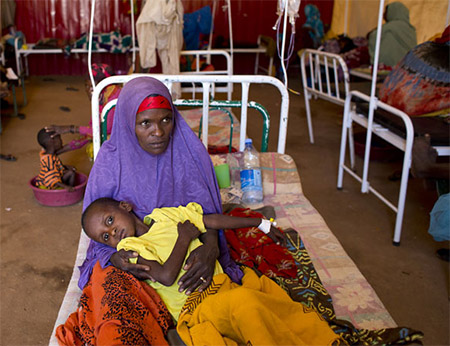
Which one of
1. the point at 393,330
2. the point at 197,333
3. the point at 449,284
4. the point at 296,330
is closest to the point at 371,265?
the point at 449,284

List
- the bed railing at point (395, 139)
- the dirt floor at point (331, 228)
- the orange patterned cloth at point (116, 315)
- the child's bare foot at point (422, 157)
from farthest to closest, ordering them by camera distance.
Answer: the bed railing at point (395, 139) → the child's bare foot at point (422, 157) → the dirt floor at point (331, 228) → the orange patterned cloth at point (116, 315)

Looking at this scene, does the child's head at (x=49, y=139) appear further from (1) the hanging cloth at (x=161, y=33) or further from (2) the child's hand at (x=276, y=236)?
(2) the child's hand at (x=276, y=236)

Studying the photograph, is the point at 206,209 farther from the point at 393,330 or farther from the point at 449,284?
the point at 449,284

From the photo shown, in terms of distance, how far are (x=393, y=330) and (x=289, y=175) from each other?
1.44m

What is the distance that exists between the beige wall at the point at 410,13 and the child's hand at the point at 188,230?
373 cm

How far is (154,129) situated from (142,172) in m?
0.23

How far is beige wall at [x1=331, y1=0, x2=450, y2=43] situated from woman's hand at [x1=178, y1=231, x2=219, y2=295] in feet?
12.3

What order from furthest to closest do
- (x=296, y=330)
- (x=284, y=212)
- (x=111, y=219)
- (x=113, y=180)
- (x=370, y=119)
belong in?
(x=370, y=119), (x=284, y=212), (x=113, y=180), (x=111, y=219), (x=296, y=330)

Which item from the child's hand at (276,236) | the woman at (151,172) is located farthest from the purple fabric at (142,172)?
the child's hand at (276,236)

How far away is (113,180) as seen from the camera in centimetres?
199

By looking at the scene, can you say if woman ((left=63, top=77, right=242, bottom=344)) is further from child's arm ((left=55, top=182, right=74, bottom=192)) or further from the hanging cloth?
the hanging cloth

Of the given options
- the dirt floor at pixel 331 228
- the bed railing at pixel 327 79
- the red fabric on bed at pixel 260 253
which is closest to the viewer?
the red fabric on bed at pixel 260 253

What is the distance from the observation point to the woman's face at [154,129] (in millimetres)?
1877

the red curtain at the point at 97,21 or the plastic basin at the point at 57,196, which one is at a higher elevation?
the red curtain at the point at 97,21
